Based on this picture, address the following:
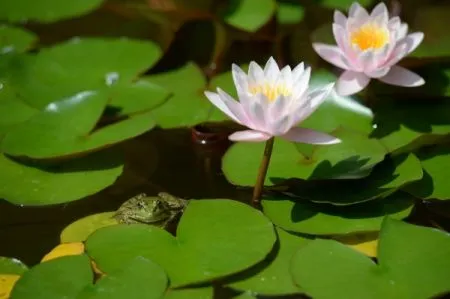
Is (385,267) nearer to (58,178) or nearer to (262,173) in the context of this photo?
(262,173)

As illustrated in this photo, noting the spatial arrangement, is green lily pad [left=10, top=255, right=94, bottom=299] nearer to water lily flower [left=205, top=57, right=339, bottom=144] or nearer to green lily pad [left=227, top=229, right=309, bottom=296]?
green lily pad [left=227, top=229, right=309, bottom=296]

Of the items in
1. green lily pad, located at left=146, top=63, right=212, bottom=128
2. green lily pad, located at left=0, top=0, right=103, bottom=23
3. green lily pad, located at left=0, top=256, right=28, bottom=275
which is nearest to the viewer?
green lily pad, located at left=0, top=256, right=28, bottom=275

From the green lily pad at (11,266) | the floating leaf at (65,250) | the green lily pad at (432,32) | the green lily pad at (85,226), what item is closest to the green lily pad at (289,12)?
the green lily pad at (432,32)

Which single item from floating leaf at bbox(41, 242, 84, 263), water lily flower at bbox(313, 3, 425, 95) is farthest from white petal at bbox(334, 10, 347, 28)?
floating leaf at bbox(41, 242, 84, 263)

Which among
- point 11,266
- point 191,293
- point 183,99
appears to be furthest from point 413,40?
point 11,266

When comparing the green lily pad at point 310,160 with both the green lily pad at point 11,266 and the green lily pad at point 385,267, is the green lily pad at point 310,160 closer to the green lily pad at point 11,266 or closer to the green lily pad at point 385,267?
the green lily pad at point 385,267

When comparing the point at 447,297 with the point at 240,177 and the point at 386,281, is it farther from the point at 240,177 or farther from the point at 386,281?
the point at 240,177
